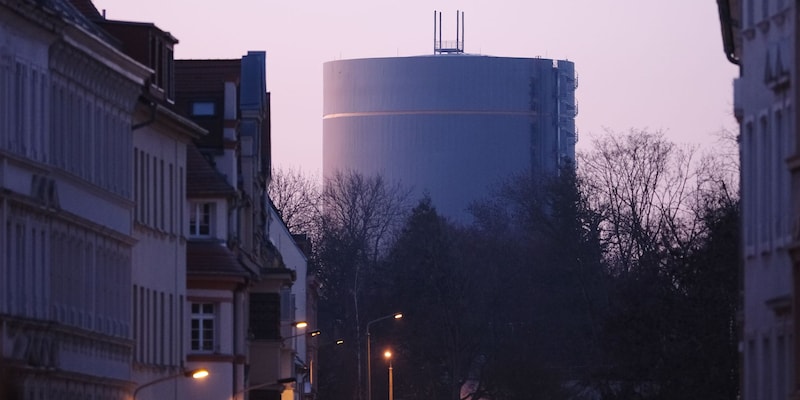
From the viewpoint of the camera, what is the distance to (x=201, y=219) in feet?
211

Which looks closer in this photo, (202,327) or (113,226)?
(113,226)

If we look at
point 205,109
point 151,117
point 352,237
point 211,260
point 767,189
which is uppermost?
point 352,237

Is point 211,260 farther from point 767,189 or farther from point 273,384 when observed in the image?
point 767,189

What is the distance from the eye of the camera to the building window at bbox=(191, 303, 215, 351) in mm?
62031

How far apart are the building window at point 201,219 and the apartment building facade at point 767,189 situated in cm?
2323

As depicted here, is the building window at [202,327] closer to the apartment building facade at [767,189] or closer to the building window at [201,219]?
the building window at [201,219]

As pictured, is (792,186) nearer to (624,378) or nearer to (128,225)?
(128,225)

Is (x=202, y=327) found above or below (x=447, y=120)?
below

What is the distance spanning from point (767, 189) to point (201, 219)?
1073 inches

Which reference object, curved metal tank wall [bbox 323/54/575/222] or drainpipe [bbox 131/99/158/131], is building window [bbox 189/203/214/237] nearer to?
drainpipe [bbox 131/99/158/131]

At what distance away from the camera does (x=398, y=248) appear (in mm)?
133625

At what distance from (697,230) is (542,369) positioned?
31.4m

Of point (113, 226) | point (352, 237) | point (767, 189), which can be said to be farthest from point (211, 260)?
point (352, 237)

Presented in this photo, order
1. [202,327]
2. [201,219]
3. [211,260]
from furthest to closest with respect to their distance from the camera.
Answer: [201,219]
[211,260]
[202,327]
